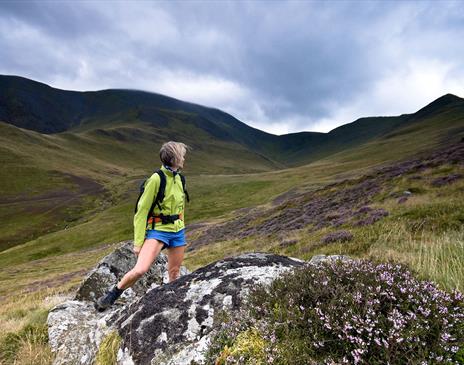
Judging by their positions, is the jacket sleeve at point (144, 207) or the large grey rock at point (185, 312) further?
the jacket sleeve at point (144, 207)

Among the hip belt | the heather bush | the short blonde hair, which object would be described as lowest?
the heather bush

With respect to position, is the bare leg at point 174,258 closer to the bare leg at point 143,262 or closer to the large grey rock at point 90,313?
the bare leg at point 143,262

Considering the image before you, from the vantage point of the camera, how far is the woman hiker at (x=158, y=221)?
20.5 ft

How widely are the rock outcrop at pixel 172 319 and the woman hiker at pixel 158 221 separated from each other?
0.97 meters

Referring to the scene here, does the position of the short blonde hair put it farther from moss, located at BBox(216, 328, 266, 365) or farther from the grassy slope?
moss, located at BBox(216, 328, 266, 365)

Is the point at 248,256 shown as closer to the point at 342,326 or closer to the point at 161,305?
the point at 161,305

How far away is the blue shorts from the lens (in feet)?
21.3

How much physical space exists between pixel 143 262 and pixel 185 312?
7.04 ft

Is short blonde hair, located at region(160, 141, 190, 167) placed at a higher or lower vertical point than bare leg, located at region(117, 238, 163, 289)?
higher

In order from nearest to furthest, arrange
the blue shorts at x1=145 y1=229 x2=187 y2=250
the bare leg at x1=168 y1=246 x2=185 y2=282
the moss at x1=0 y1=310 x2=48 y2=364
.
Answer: the moss at x1=0 y1=310 x2=48 y2=364 → the blue shorts at x1=145 y1=229 x2=187 y2=250 → the bare leg at x1=168 y1=246 x2=185 y2=282

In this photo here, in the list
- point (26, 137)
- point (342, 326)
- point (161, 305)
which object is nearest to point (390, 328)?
point (342, 326)

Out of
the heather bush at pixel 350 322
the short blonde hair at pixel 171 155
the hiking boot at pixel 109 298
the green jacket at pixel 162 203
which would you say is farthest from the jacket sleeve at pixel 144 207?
the heather bush at pixel 350 322

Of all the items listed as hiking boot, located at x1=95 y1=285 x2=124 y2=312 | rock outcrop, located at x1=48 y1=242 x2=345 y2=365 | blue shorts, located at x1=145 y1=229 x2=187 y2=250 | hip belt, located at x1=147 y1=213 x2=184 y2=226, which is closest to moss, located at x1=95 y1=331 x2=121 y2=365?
rock outcrop, located at x1=48 y1=242 x2=345 y2=365

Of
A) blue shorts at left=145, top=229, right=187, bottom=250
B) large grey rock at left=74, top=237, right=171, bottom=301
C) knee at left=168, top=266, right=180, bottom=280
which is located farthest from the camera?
large grey rock at left=74, top=237, right=171, bottom=301
